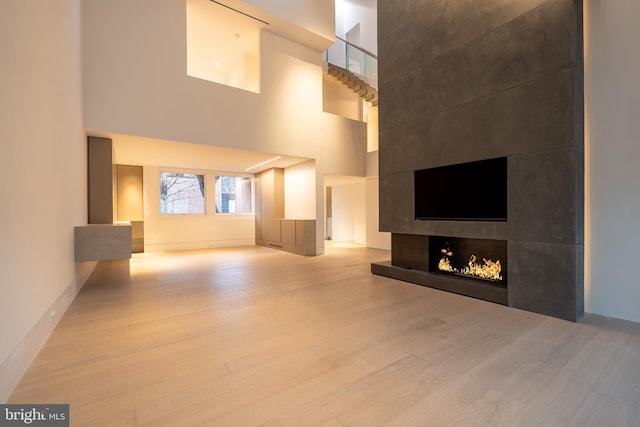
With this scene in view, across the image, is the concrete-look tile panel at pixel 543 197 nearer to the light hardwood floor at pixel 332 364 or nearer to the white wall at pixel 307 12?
the light hardwood floor at pixel 332 364

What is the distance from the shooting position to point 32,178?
204cm

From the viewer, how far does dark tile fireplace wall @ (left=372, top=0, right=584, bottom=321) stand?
→ 2.79 metres

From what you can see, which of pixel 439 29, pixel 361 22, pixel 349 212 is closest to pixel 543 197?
pixel 439 29

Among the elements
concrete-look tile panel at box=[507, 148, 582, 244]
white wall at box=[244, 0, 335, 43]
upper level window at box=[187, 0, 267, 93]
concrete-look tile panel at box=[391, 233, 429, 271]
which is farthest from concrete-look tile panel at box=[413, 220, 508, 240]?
white wall at box=[244, 0, 335, 43]

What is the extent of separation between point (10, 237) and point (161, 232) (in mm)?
7684

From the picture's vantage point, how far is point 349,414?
1.46 m

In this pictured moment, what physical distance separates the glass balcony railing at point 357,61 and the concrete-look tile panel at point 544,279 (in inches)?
293

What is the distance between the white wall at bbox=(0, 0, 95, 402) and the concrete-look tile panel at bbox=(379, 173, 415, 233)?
4.24 meters

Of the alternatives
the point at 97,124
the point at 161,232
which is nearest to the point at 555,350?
the point at 97,124

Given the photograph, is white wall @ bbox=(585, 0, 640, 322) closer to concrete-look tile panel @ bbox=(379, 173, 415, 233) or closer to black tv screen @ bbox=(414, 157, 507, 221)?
black tv screen @ bbox=(414, 157, 507, 221)

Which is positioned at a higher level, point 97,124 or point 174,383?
point 97,124

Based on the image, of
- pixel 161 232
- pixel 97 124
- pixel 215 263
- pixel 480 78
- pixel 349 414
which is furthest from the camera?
pixel 161 232

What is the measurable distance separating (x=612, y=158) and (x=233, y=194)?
9703 millimetres

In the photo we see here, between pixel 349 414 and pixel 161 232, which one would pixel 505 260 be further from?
pixel 161 232
